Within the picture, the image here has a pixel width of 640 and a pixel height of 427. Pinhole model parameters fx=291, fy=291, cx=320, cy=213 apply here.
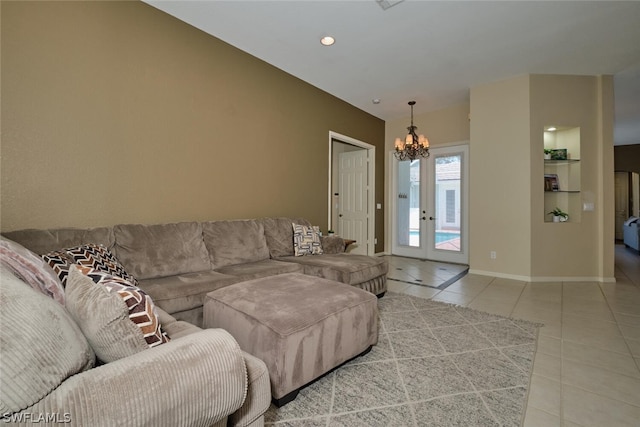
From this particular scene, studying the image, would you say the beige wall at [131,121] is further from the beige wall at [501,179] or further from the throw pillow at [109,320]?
the beige wall at [501,179]

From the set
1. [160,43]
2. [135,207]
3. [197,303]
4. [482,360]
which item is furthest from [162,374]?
[160,43]

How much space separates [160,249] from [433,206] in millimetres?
5007

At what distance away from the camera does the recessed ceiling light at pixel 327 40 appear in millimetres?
3312

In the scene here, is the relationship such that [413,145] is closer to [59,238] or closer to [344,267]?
[344,267]

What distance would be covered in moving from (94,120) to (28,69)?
49 centimetres

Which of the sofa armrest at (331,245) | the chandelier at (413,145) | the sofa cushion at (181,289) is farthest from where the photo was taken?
the chandelier at (413,145)

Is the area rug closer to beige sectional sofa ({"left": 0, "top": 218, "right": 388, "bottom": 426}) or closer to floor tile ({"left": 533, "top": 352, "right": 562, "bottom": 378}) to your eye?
floor tile ({"left": 533, "top": 352, "right": 562, "bottom": 378})

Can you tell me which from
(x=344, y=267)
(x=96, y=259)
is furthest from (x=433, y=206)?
(x=96, y=259)

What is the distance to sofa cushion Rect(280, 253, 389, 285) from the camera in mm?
2988

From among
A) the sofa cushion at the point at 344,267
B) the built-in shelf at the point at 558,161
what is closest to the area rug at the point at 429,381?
the sofa cushion at the point at 344,267

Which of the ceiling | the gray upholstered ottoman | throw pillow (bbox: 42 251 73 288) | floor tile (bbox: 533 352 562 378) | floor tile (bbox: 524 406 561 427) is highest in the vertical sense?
the ceiling

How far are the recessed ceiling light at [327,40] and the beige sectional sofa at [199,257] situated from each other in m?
2.20


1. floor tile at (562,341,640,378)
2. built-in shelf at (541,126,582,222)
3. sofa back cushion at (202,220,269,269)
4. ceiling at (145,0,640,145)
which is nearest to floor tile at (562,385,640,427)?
floor tile at (562,341,640,378)

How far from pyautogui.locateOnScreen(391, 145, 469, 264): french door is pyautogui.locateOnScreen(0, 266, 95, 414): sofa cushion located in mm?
5802
